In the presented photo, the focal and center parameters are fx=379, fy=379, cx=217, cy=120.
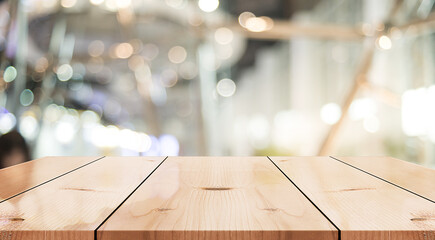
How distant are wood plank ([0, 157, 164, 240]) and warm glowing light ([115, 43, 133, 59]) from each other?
1.75 m

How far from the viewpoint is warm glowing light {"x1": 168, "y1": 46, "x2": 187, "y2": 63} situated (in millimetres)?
2672

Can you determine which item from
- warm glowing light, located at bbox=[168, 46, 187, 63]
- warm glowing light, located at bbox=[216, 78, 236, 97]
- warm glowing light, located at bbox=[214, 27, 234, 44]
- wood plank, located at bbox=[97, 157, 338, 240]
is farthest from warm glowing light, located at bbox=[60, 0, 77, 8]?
wood plank, located at bbox=[97, 157, 338, 240]

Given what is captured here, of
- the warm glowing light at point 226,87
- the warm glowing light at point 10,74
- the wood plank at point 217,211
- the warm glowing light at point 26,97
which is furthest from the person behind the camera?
the warm glowing light at point 226,87

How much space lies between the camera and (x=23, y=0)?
6.81ft

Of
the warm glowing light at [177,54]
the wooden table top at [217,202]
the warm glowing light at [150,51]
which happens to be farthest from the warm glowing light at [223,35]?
the wooden table top at [217,202]

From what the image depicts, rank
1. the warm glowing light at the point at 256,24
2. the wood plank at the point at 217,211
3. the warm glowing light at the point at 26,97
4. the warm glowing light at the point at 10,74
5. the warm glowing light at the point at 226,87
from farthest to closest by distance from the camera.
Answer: the warm glowing light at the point at 226,87
the warm glowing light at the point at 256,24
the warm glowing light at the point at 26,97
the warm glowing light at the point at 10,74
the wood plank at the point at 217,211

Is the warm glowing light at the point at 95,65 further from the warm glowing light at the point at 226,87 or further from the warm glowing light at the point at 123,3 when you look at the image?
the warm glowing light at the point at 226,87

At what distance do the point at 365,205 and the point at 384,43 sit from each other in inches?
75.5

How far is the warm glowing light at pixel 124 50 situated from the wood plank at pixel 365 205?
6.10 ft

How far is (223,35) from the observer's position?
2.50m

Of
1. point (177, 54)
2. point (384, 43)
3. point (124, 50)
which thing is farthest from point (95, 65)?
point (384, 43)

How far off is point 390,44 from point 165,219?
210 centimetres

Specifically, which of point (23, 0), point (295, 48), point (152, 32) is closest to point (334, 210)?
point (23, 0)

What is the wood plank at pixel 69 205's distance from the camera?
425 millimetres
